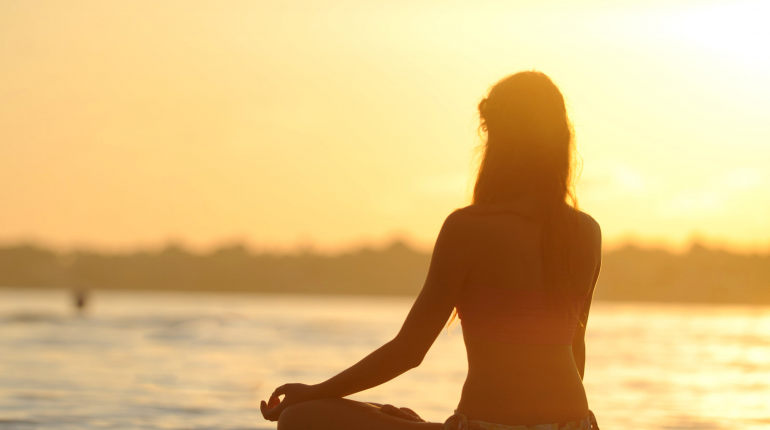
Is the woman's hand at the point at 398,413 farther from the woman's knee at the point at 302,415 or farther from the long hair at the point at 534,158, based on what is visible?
the long hair at the point at 534,158

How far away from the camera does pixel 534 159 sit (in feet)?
8.86

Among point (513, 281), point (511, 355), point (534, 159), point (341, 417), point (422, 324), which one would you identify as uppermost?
point (534, 159)

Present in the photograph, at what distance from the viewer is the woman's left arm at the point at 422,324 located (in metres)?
2.61

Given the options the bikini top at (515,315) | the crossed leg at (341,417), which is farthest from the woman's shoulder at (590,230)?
the crossed leg at (341,417)

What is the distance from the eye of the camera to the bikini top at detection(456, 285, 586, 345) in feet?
8.64

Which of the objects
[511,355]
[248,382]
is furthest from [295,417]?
[248,382]

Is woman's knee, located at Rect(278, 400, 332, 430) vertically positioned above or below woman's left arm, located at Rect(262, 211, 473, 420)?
below

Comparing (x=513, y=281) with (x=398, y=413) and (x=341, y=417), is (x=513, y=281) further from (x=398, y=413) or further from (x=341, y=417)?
(x=341, y=417)

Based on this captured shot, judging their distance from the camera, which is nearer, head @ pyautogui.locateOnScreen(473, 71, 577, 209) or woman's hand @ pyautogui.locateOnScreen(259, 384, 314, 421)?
head @ pyautogui.locateOnScreen(473, 71, 577, 209)

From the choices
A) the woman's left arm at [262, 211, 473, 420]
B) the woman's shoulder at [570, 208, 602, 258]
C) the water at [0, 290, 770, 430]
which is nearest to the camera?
the woman's left arm at [262, 211, 473, 420]

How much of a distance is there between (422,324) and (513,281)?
32 cm

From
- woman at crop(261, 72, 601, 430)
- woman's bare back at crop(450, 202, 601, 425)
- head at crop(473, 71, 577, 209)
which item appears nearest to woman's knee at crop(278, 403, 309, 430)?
woman at crop(261, 72, 601, 430)

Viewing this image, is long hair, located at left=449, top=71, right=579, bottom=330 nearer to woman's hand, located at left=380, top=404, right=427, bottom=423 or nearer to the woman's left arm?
the woman's left arm

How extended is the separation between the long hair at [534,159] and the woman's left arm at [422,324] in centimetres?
19
